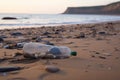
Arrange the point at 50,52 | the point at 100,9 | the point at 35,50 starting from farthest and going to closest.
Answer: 1. the point at 100,9
2. the point at 35,50
3. the point at 50,52

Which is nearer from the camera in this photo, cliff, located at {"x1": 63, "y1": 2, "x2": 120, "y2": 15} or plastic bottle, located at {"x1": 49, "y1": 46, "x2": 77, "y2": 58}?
plastic bottle, located at {"x1": 49, "y1": 46, "x2": 77, "y2": 58}

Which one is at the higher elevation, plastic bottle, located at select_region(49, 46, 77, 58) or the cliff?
the cliff

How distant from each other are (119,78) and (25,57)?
1420mm

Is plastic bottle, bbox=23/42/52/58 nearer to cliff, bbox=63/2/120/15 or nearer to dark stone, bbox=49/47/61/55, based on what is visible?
dark stone, bbox=49/47/61/55

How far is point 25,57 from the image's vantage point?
11.4ft

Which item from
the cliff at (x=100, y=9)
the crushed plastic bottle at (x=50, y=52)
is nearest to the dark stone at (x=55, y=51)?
the crushed plastic bottle at (x=50, y=52)

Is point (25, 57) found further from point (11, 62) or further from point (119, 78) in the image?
point (119, 78)

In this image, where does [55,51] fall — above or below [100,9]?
below

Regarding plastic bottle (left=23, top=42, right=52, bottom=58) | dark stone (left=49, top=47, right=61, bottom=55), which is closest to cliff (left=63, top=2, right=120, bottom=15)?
plastic bottle (left=23, top=42, right=52, bottom=58)

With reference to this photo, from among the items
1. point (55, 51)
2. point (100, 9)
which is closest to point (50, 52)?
point (55, 51)

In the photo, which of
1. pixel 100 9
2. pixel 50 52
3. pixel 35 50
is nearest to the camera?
pixel 50 52

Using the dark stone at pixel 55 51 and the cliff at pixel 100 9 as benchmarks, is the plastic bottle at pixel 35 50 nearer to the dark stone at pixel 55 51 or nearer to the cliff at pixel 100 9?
the dark stone at pixel 55 51

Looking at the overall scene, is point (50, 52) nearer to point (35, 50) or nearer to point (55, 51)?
point (55, 51)

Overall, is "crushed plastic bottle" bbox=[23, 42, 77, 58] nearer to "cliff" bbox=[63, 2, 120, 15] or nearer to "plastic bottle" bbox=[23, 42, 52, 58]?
"plastic bottle" bbox=[23, 42, 52, 58]
